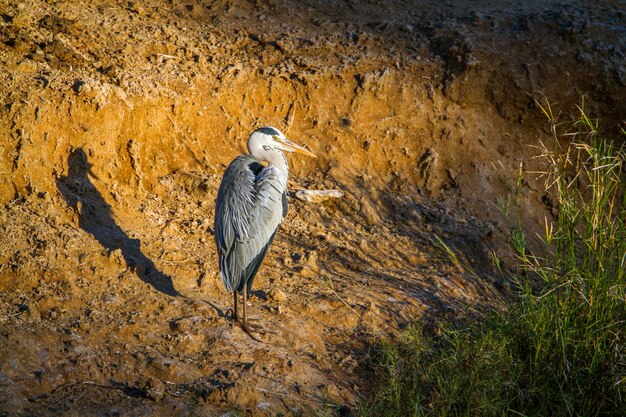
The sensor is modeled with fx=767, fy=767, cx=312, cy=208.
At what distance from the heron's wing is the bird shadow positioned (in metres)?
0.53

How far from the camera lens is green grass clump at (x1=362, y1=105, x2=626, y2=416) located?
176 inches

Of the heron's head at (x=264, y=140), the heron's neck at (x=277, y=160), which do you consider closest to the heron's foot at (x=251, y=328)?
the heron's neck at (x=277, y=160)

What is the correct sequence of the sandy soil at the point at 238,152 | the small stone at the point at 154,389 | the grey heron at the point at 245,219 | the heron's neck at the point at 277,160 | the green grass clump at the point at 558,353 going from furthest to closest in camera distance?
the heron's neck at the point at 277,160 < the grey heron at the point at 245,219 < the sandy soil at the point at 238,152 < the green grass clump at the point at 558,353 < the small stone at the point at 154,389

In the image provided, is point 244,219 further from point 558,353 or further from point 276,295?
point 558,353

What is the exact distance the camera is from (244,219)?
17.4 feet

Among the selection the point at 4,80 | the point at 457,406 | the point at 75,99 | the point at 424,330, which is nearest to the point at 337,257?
the point at 424,330

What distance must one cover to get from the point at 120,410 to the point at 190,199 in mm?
2450

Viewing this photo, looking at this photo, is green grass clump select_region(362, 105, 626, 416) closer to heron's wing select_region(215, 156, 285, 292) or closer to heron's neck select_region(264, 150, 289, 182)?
heron's wing select_region(215, 156, 285, 292)

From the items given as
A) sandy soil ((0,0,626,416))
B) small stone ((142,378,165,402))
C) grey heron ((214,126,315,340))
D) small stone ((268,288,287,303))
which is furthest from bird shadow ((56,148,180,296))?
small stone ((142,378,165,402))

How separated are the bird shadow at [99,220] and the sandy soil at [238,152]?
17 millimetres

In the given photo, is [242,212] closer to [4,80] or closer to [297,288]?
[297,288]

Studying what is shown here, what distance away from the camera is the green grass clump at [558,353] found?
4469 mm

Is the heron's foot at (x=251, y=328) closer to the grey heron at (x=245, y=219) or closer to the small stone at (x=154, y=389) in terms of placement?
the grey heron at (x=245, y=219)

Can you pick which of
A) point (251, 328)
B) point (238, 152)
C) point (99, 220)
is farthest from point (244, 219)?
point (238, 152)
